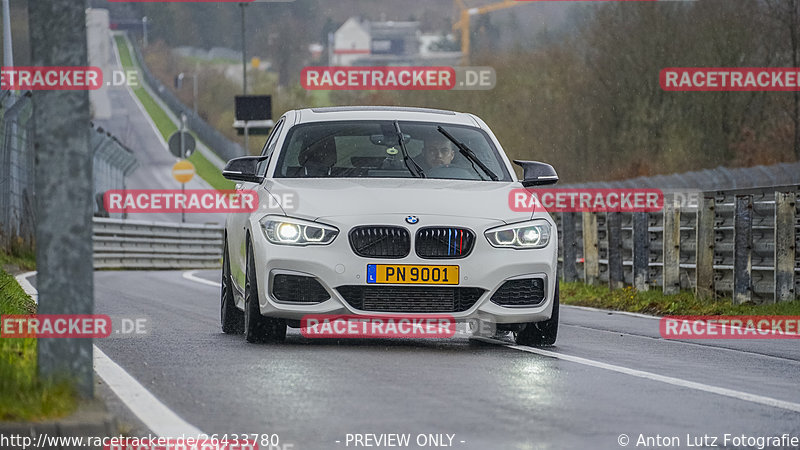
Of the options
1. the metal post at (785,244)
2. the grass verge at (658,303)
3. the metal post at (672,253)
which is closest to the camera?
the grass verge at (658,303)

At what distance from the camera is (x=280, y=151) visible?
11.6 m

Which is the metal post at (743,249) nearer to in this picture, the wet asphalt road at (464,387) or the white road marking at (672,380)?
the wet asphalt road at (464,387)

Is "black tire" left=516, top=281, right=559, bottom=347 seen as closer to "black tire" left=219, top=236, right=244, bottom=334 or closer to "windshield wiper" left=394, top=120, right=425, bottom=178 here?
"windshield wiper" left=394, top=120, right=425, bottom=178

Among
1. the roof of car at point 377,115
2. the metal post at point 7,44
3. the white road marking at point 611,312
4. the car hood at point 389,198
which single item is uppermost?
the metal post at point 7,44

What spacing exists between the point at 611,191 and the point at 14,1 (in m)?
11.2

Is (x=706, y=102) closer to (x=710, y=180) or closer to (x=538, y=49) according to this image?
(x=538, y=49)

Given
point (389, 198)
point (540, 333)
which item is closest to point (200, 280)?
point (540, 333)

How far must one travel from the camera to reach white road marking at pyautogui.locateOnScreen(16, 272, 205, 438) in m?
6.39

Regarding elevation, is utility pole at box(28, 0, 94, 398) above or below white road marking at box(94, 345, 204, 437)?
above

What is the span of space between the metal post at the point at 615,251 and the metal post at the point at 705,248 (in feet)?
9.54

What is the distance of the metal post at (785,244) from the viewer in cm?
1584

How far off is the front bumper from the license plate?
31 mm

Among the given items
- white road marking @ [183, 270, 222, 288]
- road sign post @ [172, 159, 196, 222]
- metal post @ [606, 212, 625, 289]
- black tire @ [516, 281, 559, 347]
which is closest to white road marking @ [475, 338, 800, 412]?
black tire @ [516, 281, 559, 347]

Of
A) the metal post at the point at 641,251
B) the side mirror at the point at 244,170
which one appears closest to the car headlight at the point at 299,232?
the side mirror at the point at 244,170
